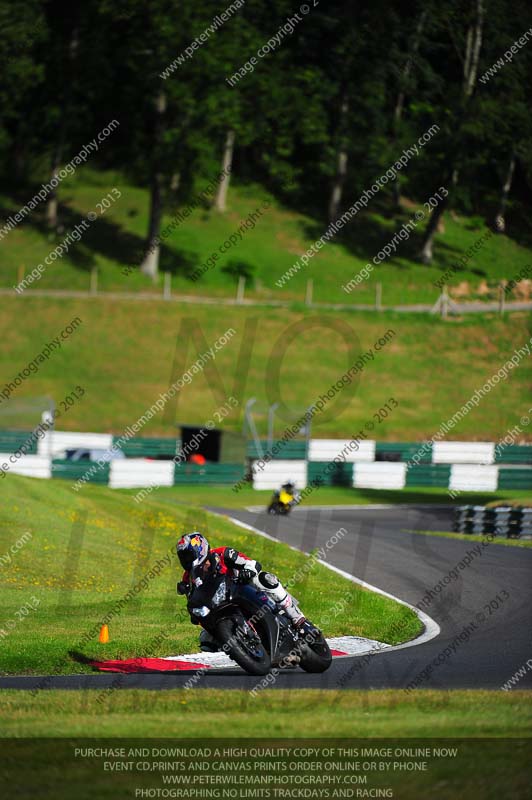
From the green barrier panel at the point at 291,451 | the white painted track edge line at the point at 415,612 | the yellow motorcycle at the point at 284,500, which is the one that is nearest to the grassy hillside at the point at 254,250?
the green barrier panel at the point at 291,451

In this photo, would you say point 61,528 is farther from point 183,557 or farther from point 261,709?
point 261,709

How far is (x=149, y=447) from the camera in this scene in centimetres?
3850

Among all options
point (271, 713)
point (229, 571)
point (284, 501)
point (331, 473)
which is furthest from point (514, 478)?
point (271, 713)

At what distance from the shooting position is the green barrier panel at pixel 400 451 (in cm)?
3984

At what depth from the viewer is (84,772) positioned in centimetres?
686

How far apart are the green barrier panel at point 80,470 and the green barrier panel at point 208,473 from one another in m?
3.24

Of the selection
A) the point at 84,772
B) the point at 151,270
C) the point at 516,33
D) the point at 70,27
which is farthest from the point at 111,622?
the point at 70,27

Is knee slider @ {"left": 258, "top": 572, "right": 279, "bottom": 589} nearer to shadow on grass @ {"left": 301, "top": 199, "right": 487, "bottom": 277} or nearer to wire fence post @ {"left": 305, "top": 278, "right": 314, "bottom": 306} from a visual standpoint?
wire fence post @ {"left": 305, "top": 278, "right": 314, "bottom": 306}

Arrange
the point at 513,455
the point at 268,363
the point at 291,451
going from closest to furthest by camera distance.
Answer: the point at 291,451
the point at 513,455
the point at 268,363

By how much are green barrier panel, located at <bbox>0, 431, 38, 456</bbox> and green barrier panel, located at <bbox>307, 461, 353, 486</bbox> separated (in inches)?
373

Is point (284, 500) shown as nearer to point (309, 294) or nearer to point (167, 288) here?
point (167, 288)

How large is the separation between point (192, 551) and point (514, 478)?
2801 cm

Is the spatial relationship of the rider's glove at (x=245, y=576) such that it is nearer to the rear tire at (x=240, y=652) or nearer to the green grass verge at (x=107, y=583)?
the rear tire at (x=240, y=652)

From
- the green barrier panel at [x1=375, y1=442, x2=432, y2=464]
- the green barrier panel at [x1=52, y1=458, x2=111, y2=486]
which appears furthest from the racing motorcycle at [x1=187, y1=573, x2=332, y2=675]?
the green barrier panel at [x1=375, y1=442, x2=432, y2=464]
